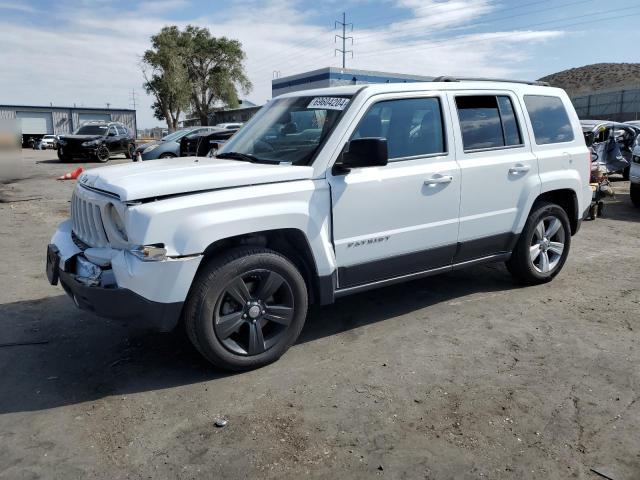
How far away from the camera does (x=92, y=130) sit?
78.3 feet

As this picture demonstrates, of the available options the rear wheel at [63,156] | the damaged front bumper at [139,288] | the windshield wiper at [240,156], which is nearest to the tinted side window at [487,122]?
the windshield wiper at [240,156]

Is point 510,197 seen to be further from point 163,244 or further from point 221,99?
point 221,99

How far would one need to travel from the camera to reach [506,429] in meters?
3.08

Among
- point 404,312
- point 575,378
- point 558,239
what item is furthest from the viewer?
point 558,239

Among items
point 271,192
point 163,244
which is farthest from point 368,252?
point 163,244

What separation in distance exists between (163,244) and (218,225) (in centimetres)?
36

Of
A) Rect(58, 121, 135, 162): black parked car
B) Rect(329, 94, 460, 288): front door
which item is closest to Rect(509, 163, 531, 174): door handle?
Rect(329, 94, 460, 288): front door

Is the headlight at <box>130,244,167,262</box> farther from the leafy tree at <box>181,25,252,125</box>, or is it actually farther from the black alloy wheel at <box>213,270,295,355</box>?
the leafy tree at <box>181,25,252,125</box>

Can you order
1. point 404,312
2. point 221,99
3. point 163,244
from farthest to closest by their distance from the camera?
point 221,99 < point 404,312 < point 163,244

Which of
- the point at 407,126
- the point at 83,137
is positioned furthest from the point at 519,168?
the point at 83,137

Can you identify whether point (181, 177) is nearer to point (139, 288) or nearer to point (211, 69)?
point (139, 288)

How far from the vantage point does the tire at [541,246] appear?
535cm

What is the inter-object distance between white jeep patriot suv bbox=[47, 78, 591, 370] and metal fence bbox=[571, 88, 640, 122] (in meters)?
41.5

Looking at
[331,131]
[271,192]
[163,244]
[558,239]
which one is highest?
[331,131]
